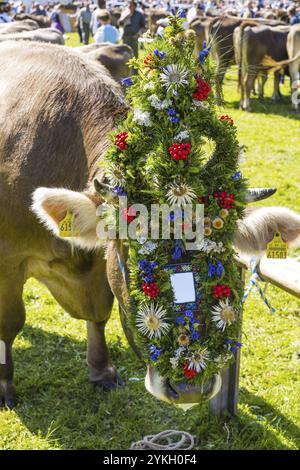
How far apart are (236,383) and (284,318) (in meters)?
1.62

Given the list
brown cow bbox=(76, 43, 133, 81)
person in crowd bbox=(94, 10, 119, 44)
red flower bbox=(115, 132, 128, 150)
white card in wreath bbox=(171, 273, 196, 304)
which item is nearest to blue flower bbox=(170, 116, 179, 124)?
red flower bbox=(115, 132, 128, 150)

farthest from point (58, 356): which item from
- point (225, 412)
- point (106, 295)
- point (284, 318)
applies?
point (284, 318)

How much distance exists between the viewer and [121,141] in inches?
114

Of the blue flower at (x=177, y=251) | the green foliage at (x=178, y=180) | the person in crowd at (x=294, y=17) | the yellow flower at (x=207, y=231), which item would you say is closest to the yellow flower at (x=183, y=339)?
the green foliage at (x=178, y=180)

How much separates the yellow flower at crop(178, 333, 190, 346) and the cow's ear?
0.76 metres

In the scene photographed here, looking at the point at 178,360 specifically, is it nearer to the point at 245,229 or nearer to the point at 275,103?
the point at 245,229

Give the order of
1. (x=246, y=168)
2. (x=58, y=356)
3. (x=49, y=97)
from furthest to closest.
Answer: (x=246, y=168) < (x=58, y=356) < (x=49, y=97)

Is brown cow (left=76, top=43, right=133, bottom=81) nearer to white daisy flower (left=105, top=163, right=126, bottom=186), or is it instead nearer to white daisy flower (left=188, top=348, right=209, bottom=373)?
white daisy flower (left=105, top=163, right=126, bottom=186)

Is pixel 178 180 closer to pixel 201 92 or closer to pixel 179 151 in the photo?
pixel 179 151

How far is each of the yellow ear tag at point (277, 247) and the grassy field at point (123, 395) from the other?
0.77m

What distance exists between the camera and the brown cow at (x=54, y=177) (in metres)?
3.33

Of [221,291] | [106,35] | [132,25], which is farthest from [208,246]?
[132,25]

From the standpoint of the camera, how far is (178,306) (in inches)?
109

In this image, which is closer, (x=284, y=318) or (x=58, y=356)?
(x=58, y=356)
